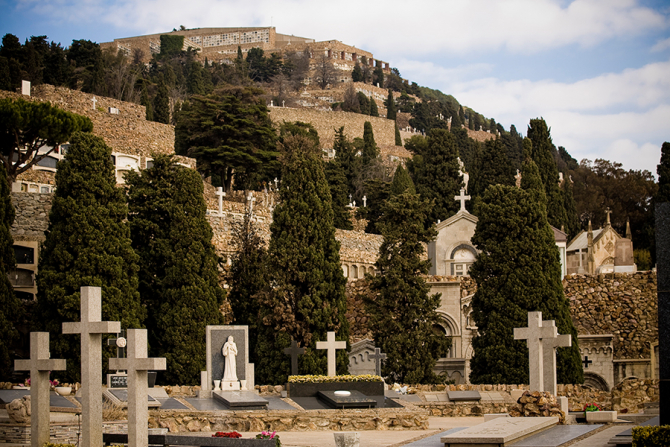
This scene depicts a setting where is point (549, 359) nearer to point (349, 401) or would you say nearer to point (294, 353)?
point (349, 401)

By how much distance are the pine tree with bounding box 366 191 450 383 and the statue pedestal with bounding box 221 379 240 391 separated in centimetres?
541

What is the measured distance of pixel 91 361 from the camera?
12242mm

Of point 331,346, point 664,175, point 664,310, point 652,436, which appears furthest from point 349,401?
point 664,175

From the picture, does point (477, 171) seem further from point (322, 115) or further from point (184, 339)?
point (322, 115)

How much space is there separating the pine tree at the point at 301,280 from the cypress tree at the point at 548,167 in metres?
18.7

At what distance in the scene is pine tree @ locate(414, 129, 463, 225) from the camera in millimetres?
42906

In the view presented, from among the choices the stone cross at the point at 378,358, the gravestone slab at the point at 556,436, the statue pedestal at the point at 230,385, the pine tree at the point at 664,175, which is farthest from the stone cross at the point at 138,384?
the pine tree at the point at 664,175

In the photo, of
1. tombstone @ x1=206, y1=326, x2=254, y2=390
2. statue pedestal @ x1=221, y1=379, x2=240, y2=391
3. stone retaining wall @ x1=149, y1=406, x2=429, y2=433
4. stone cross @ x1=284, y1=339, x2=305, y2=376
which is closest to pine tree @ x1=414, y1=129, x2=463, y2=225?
stone cross @ x1=284, y1=339, x2=305, y2=376

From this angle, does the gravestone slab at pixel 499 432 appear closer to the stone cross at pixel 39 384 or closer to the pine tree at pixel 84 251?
the stone cross at pixel 39 384

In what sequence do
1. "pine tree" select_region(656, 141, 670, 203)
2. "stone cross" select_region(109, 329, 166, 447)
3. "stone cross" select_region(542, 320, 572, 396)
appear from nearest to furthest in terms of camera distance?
"stone cross" select_region(109, 329, 166, 447)
"stone cross" select_region(542, 320, 572, 396)
"pine tree" select_region(656, 141, 670, 203)

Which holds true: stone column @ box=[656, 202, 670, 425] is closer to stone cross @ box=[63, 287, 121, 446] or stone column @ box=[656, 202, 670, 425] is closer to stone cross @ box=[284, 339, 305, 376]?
stone cross @ box=[63, 287, 121, 446]

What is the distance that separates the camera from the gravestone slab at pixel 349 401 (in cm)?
1772

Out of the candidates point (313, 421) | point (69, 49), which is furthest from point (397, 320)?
point (69, 49)

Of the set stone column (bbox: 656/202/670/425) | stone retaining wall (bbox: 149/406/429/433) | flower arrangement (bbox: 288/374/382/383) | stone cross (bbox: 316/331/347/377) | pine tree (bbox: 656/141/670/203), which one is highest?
pine tree (bbox: 656/141/670/203)
